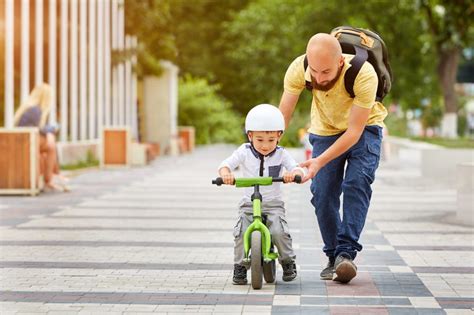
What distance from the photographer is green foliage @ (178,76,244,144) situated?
46969 mm

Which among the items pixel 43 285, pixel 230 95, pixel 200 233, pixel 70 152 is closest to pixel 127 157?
pixel 70 152

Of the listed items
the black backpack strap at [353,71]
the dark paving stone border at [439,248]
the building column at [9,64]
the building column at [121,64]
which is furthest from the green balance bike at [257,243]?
the building column at [121,64]

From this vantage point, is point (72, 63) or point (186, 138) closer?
point (72, 63)

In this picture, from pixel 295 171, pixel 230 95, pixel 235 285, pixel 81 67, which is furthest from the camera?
pixel 230 95

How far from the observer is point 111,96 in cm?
3111

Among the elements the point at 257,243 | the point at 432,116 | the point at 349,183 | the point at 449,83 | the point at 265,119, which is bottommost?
the point at 432,116

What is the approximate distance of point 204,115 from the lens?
157 ft

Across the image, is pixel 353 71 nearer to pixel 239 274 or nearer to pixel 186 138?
pixel 239 274

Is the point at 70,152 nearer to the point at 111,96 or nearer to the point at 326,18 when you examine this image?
the point at 111,96

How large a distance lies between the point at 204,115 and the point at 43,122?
31.3m

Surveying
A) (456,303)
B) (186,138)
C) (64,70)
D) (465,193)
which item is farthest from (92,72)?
(456,303)

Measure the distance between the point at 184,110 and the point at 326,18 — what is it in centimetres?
774

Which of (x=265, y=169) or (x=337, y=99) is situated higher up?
(x=337, y=99)

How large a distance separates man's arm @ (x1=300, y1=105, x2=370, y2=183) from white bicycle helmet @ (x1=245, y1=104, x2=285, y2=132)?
0.31 meters
